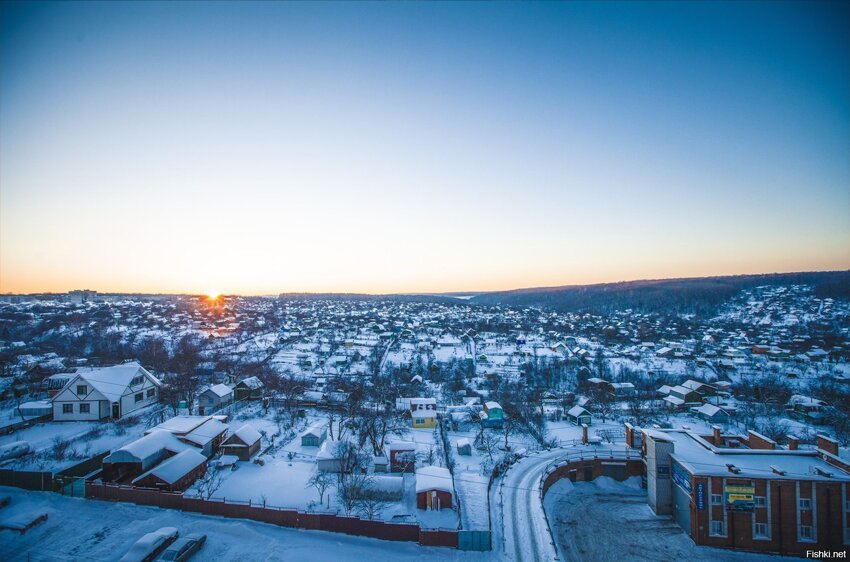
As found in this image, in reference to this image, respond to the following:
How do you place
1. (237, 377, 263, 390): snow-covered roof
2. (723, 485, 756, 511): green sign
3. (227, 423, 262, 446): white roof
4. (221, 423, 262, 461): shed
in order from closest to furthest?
(723, 485, 756, 511): green sign → (221, 423, 262, 461): shed → (227, 423, 262, 446): white roof → (237, 377, 263, 390): snow-covered roof

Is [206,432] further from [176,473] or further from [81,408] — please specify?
[81,408]

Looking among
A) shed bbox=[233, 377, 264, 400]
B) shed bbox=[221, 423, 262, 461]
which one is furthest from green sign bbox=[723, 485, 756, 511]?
shed bbox=[233, 377, 264, 400]

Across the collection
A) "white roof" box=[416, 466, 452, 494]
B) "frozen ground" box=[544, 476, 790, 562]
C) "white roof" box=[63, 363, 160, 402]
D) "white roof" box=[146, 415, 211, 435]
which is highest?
"white roof" box=[63, 363, 160, 402]

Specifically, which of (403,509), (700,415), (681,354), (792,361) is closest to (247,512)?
(403,509)

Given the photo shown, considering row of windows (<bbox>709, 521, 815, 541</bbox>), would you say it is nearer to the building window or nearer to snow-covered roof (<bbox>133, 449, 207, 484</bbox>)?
the building window

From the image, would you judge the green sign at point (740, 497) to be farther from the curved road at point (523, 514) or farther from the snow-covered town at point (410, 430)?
the curved road at point (523, 514)

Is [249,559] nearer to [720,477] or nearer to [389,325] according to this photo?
[720,477]
